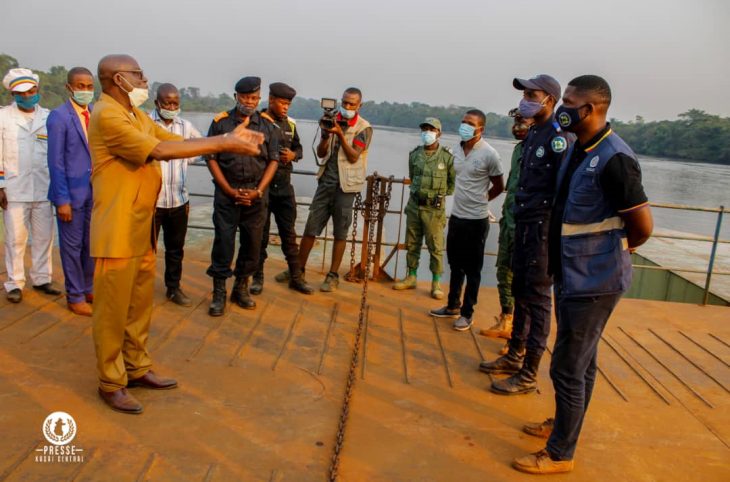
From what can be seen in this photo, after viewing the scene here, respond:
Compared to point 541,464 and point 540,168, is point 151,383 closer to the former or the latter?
point 541,464

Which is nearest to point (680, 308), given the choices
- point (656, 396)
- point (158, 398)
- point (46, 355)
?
point (656, 396)

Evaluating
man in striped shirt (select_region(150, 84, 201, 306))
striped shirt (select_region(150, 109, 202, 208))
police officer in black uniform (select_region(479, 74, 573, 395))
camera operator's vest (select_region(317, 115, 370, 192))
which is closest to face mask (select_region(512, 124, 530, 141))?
police officer in black uniform (select_region(479, 74, 573, 395))

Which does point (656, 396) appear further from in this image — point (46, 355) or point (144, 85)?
point (46, 355)

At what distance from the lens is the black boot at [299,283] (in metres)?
5.20

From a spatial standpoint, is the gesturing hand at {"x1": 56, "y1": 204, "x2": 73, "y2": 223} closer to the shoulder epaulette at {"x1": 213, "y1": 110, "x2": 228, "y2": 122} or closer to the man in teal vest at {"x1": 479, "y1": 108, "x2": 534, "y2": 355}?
the shoulder epaulette at {"x1": 213, "y1": 110, "x2": 228, "y2": 122}

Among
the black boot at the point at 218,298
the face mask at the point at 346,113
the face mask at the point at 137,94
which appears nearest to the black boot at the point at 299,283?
the black boot at the point at 218,298

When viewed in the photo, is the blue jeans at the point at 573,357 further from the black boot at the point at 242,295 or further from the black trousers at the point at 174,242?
the black trousers at the point at 174,242

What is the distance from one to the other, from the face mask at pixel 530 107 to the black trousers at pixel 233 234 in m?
2.18

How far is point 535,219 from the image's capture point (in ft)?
11.7

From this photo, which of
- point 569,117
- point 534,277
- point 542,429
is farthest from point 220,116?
point 542,429

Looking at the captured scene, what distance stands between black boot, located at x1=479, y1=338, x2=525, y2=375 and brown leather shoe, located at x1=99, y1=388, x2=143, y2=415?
2230mm

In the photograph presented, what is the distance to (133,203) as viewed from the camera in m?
2.95

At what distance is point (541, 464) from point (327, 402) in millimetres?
1209

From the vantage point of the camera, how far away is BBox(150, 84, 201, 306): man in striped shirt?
14.9 feet
